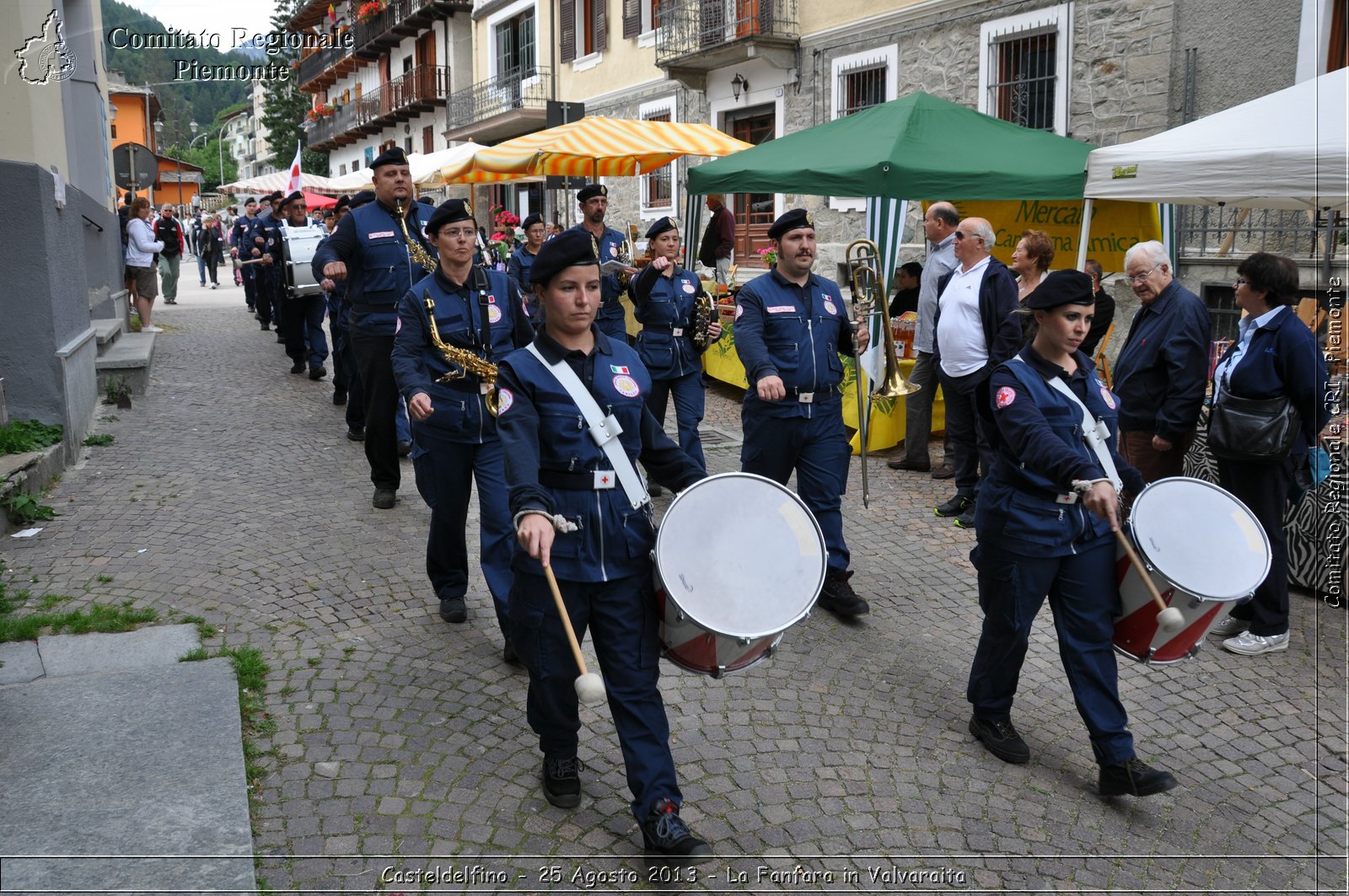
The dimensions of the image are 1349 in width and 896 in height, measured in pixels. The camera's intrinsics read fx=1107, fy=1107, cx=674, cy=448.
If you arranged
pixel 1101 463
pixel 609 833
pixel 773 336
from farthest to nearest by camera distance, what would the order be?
pixel 773 336 → pixel 1101 463 → pixel 609 833

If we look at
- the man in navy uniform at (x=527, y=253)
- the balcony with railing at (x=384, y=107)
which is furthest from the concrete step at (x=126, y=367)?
the balcony with railing at (x=384, y=107)

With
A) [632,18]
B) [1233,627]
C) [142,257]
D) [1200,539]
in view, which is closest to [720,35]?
[632,18]

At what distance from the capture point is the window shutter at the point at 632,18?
2256 cm

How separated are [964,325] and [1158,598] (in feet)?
13.5

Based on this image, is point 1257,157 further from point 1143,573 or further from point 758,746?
point 758,746

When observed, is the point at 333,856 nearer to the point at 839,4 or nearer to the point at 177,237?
the point at 839,4

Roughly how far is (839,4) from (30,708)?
15.5m

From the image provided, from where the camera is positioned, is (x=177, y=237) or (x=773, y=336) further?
(x=177, y=237)

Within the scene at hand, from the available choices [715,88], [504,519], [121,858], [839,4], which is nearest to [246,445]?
[504,519]

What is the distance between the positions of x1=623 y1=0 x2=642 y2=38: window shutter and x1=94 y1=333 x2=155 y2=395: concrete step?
45.4 ft

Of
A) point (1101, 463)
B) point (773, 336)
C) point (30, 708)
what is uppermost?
point (773, 336)

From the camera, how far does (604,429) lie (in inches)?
139

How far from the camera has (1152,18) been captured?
11.8 m

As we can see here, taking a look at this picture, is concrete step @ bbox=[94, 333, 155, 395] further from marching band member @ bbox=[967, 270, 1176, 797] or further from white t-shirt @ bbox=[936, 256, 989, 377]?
marching band member @ bbox=[967, 270, 1176, 797]
